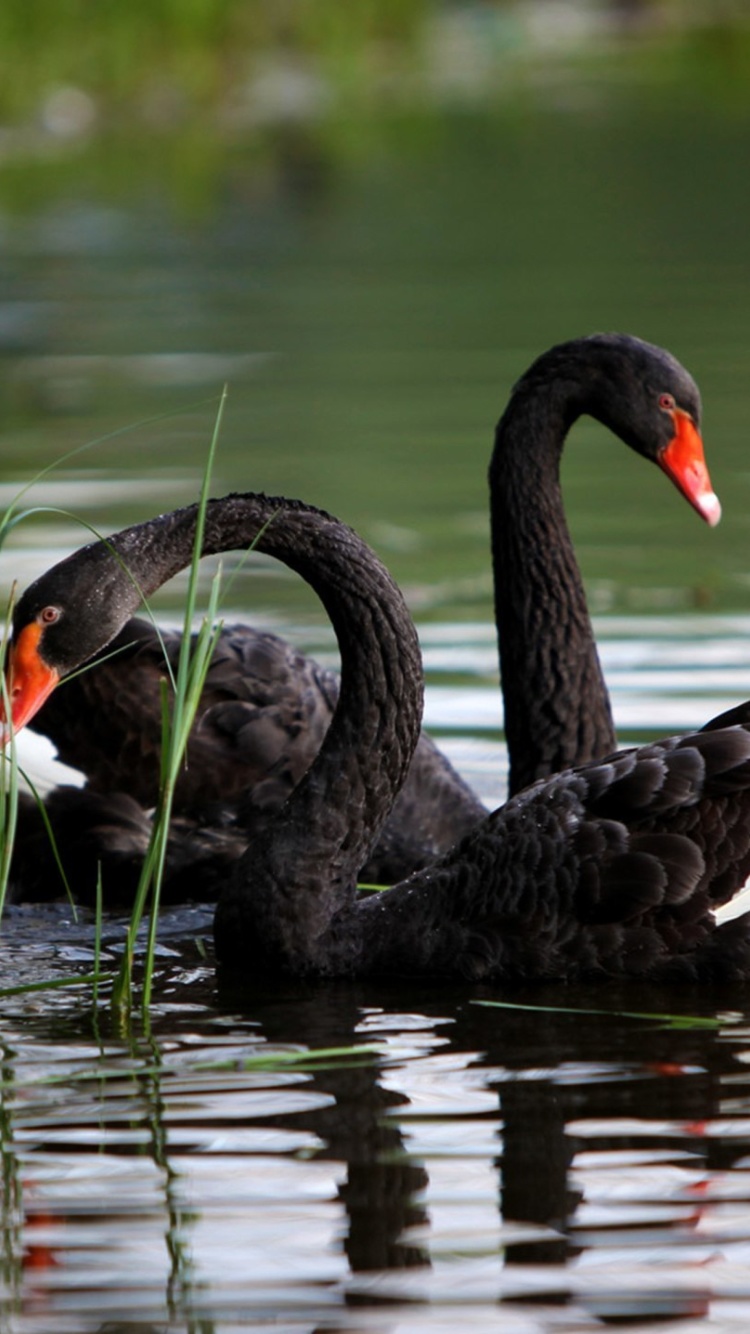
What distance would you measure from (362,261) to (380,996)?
41.5 ft

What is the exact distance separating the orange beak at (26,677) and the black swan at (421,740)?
106 cm

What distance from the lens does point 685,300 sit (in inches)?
563

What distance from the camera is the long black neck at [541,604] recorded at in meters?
5.37

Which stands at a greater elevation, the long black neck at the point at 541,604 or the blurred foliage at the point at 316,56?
the blurred foliage at the point at 316,56

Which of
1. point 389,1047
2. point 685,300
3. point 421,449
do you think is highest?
point 685,300

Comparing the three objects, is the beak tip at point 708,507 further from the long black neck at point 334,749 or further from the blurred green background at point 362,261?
the blurred green background at point 362,261

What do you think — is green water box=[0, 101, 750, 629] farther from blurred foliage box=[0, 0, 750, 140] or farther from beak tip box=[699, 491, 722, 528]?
beak tip box=[699, 491, 722, 528]

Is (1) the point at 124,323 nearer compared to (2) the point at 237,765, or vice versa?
(2) the point at 237,765

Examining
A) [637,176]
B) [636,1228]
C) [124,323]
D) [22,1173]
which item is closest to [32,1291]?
[22,1173]

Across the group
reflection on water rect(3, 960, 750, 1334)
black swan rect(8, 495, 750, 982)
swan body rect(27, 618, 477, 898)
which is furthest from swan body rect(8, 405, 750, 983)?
swan body rect(27, 618, 477, 898)

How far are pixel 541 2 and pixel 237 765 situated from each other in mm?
34760

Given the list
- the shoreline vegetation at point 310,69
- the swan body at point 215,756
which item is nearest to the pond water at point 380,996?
the swan body at point 215,756

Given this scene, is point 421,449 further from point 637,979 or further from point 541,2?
point 541,2

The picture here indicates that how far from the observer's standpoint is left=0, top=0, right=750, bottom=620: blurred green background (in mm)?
9109
